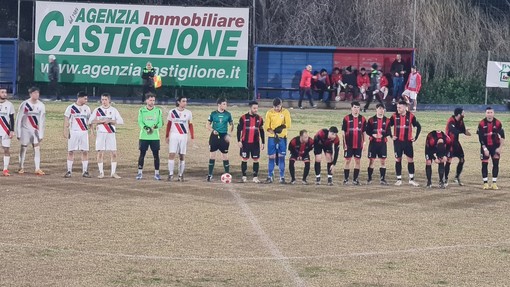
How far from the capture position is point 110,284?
15.1m

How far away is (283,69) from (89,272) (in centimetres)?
3634

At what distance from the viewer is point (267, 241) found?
62.5 feet

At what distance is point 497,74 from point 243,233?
36873 millimetres

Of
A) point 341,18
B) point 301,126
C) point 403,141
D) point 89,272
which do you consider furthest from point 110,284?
point 341,18

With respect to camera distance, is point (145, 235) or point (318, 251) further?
point (145, 235)

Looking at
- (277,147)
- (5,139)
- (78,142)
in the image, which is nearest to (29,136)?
(5,139)

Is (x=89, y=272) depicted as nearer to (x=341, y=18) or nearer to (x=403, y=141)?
(x=403, y=141)

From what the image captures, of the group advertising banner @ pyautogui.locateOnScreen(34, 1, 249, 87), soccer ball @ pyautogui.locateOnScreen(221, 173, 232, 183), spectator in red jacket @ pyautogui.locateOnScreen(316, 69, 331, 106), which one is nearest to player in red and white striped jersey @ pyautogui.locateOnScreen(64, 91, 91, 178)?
soccer ball @ pyautogui.locateOnScreen(221, 173, 232, 183)

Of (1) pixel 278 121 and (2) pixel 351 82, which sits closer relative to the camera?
(1) pixel 278 121

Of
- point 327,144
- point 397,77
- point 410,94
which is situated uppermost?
point 397,77

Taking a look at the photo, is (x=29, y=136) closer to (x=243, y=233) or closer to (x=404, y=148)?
(x=404, y=148)

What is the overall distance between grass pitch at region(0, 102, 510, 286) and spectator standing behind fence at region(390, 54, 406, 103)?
64.0 feet

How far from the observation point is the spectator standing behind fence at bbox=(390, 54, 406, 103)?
49.8 metres

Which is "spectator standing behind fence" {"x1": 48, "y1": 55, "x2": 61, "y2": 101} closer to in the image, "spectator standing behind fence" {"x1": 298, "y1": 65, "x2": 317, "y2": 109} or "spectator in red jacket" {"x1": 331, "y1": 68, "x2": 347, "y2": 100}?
"spectator standing behind fence" {"x1": 298, "y1": 65, "x2": 317, "y2": 109}
